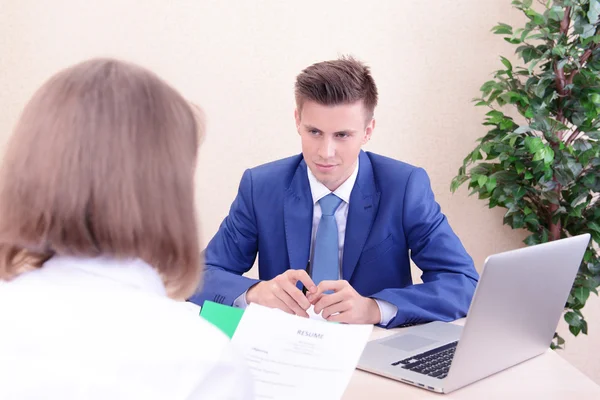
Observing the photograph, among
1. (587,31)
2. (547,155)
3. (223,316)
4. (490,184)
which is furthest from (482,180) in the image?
(223,316)

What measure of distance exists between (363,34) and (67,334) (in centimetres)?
286

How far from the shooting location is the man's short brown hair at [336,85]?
2.18m

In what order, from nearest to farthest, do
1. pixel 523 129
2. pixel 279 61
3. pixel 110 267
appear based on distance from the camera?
pixel 110 267, pixel 523 129, pixel 279 61

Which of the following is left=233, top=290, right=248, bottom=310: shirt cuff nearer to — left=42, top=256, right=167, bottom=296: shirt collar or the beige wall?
left=42, top=256, right=167, bottom=296: shirt collar

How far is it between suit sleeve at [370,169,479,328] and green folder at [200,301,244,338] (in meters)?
0.45

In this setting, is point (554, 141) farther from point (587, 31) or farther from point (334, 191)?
point (334, 191)

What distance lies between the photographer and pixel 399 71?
11.2ft

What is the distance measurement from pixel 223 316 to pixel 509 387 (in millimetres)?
589

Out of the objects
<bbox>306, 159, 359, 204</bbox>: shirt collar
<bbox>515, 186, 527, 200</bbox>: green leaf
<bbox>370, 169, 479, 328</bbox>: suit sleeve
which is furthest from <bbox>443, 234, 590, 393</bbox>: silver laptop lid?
<bbox>515, 186, 527, 200</bbox>: green leaf

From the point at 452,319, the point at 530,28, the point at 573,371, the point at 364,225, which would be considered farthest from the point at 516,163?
the point at 573,371

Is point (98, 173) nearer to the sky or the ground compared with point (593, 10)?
nearer to the ground

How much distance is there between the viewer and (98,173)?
2.58ft

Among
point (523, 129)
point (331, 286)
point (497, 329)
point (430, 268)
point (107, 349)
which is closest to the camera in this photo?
point (107, 349)

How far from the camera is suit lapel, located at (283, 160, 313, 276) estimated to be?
2117mm
